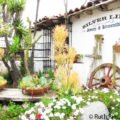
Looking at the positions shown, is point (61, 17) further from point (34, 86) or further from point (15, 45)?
point (34, 86)

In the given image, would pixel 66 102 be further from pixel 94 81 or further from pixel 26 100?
pixel 94 81

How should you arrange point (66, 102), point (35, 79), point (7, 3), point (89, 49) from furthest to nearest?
point (7, 3), point (89, 49), point (35, 79), point (66, 102)

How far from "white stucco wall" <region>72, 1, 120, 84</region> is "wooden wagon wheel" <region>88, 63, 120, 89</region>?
304 millimetres

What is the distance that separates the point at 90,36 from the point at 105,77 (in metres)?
1.64

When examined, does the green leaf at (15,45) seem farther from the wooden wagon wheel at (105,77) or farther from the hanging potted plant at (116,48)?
the hanging potted plant at (116,48)

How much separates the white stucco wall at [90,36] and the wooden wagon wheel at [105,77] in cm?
30

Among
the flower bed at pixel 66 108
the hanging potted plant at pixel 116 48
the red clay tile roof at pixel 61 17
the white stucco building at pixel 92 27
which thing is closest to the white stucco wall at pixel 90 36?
the white stucco building at pixel 92 27

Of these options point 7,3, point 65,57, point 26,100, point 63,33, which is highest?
point 7,3

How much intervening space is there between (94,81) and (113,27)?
1811 mm

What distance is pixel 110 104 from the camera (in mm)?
7906

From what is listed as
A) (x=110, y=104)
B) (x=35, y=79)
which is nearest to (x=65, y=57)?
(x=35, y=79)

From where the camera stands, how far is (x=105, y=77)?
37.7 feet

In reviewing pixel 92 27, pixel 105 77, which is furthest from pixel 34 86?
pixel 92 27

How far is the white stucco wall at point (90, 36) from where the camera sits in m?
11.4
